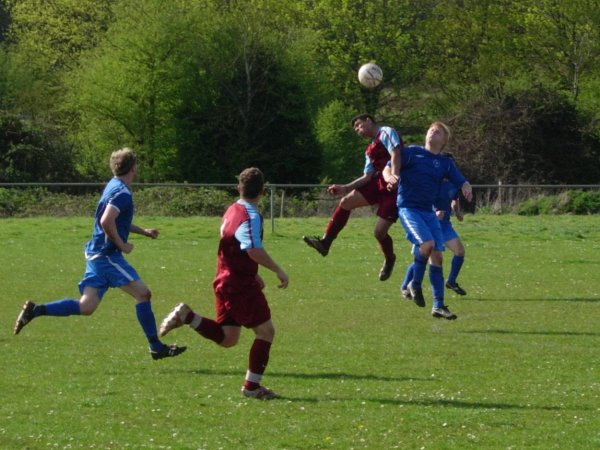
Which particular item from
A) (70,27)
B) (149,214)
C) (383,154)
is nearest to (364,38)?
Result: (70,27)

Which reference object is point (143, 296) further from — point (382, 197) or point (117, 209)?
point (382, 197)

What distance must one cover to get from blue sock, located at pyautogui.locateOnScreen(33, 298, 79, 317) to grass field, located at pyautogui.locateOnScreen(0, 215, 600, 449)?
42cm

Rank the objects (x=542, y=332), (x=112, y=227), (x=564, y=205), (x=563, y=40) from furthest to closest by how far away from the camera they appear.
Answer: (x=563, y=40)
(x=564, y=205)
(x=542, y=332)
(x=112, y=227)

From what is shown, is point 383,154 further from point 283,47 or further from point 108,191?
point 283,47

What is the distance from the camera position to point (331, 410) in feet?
27.6

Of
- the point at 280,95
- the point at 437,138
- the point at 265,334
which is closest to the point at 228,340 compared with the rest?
the point at 265,334

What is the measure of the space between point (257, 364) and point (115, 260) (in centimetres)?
212

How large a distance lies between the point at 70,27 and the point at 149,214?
40.4 metres

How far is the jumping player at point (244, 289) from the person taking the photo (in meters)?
8.75

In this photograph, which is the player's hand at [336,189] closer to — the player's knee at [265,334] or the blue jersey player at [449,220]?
the blue jersey player at [449,220]

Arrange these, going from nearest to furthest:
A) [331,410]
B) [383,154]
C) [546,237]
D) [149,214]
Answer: [331,410] < [383,154] < [546,237] < [149,214]

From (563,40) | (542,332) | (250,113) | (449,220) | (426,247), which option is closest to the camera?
(542,332)

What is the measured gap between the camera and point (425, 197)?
13.2 m

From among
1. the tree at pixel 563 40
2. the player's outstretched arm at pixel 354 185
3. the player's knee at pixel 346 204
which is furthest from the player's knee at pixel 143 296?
the tree at pixel 563 40
